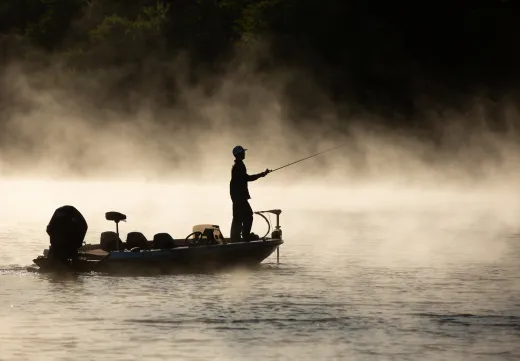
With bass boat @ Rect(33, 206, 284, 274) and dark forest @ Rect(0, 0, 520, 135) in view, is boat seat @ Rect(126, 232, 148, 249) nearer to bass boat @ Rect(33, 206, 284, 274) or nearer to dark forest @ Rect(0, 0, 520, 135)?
bass boat @ Rect(33, 206, 284, 274)

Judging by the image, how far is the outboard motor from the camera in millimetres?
28203

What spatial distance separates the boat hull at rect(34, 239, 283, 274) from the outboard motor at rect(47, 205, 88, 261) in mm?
174

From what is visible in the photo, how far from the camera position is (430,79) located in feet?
278

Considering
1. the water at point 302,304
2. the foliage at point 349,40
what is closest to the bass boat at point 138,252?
the water at point 302,304

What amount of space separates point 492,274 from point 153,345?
1128cm

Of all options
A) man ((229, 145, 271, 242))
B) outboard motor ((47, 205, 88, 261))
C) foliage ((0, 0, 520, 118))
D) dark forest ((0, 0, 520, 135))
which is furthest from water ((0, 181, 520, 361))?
foliage ((0, 0, 520, 118))

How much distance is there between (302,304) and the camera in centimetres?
2505

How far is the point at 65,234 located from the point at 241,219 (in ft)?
11.2

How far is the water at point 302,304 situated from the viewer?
20.4m

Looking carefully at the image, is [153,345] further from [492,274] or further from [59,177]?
[59,177]

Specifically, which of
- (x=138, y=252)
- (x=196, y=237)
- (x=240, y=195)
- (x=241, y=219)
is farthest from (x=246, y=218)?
(x=138, y=252)

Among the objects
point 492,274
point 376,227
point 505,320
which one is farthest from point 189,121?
point 505,320

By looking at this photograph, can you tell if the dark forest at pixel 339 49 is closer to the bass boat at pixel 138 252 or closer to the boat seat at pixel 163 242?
the bass boat at pixel 138 252

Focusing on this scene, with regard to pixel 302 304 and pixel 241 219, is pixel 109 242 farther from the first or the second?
pixel 302 304
